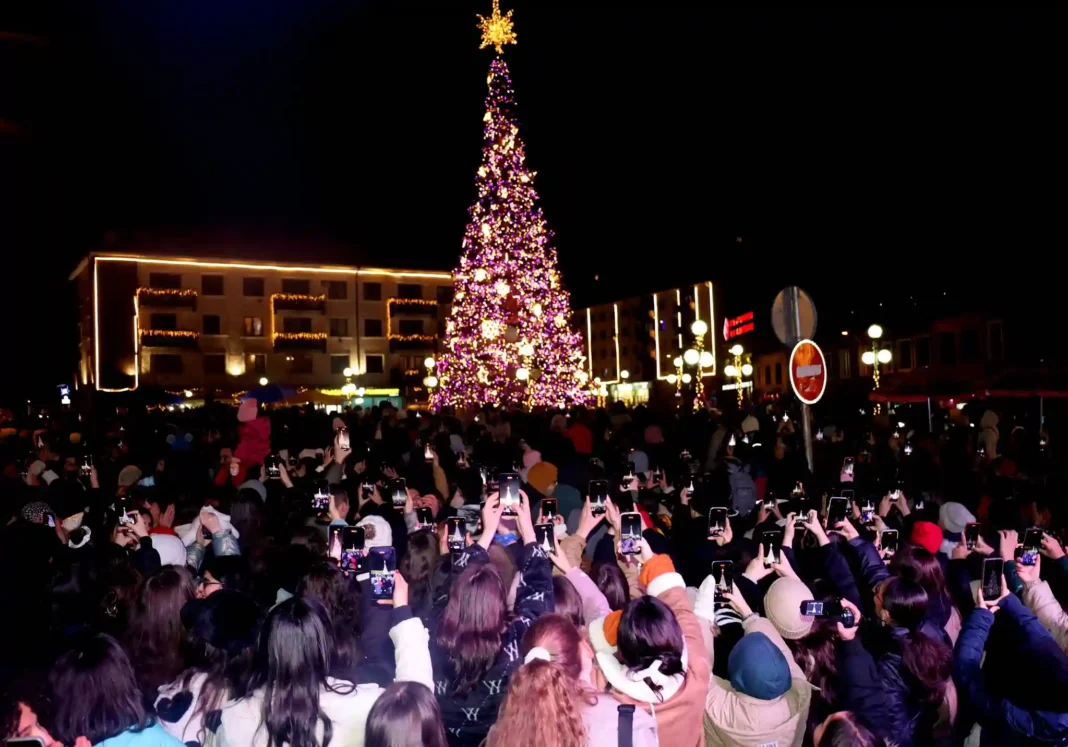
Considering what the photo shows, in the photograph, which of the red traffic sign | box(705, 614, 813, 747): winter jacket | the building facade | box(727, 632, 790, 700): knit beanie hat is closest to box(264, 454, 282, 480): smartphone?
the red traffic sign

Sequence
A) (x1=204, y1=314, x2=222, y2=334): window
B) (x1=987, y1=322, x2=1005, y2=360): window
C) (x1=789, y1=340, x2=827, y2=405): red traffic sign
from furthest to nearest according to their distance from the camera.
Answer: (x1=204, y1=314, x2=222, y2=334): window < (x1=987, y1=322, x2=1005, y2=360): window < (x1=789, y1=340, x2=827, y2=405): red traffic sign

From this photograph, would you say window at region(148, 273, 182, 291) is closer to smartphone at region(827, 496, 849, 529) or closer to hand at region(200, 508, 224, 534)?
hand at region(200, 508, 224, 534)

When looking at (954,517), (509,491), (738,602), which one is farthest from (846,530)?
(509,491)

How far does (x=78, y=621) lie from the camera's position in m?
5.19

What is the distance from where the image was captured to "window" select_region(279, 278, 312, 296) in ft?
195

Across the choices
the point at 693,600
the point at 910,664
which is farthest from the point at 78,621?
the point at 910,664

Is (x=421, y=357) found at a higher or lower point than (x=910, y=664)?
higher

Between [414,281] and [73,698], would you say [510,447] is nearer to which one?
[73,698]

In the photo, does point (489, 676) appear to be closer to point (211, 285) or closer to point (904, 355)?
point (904, 355)

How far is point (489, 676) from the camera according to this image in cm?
385

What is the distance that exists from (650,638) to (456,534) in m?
2.44

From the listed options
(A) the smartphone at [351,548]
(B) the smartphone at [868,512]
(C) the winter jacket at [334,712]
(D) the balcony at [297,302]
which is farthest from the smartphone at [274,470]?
(D) the balcony at [297,302]

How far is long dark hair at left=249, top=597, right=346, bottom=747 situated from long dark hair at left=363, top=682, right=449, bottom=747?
17.5 inches

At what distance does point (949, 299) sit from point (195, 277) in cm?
4122
